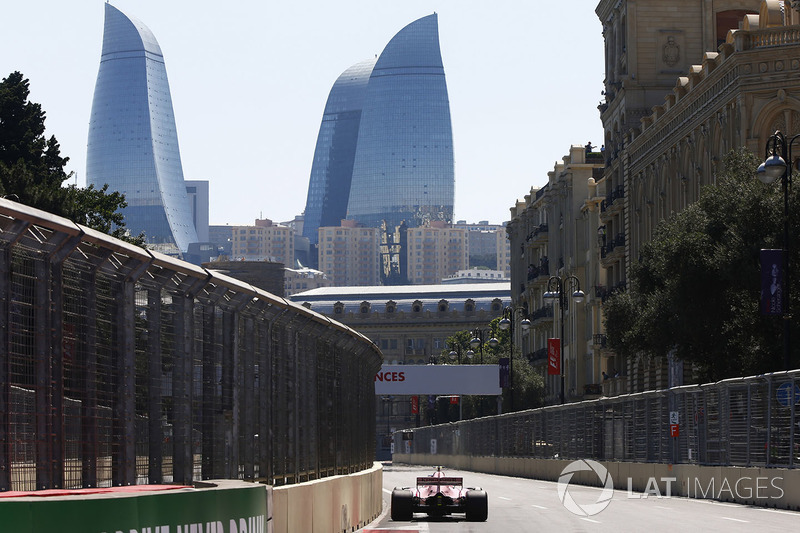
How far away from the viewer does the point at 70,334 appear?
33.2 ft

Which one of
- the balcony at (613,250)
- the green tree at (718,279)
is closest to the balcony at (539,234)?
the balcony at (613,250)

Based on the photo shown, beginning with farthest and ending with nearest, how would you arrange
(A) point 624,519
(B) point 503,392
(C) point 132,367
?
(B) point 503,392
(A) point 624,519
(C) point 132,367

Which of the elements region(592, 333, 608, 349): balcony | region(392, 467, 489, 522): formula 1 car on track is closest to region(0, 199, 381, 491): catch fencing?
region(392, 467, 489, 522): formula 1 car on track

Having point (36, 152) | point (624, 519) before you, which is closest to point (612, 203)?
point (36, 152)

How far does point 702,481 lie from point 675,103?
3529cm

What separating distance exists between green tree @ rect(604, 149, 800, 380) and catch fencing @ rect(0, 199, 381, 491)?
2569 centimetres

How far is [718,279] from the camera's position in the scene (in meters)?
45.1

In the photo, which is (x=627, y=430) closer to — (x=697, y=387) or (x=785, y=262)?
(x=697, y=387)

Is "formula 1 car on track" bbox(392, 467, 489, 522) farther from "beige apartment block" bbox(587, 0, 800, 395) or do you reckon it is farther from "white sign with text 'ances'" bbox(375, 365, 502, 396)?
"white sign with text 'ances'" bbox(375, 365, 502, 396)

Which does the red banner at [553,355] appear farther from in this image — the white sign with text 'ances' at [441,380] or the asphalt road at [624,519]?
the asphalt road at [624,519]

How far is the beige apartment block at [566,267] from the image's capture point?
325 feet

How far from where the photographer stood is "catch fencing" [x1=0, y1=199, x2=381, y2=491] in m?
9.31

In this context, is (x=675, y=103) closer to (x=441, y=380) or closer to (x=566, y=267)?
(x=441, y=380)

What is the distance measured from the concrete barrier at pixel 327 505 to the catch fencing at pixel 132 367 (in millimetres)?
364
